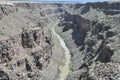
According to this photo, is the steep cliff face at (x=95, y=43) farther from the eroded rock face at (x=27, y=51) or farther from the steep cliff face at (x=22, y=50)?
the eroded rock face at (x=27, y=51)

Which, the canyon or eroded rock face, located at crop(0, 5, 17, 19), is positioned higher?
eroded rock face, located at crop(0, 5, 17, 19)

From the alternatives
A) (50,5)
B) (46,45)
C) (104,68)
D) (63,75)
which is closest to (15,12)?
(46,45)

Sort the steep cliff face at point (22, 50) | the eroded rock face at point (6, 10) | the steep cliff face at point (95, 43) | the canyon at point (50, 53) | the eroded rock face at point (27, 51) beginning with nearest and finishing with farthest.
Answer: the steep cliff face at point (95, 43), the canyon at point (50, 53), the steep cliff face at point (22, 50), the eroded rock face at point (27, 51), the eroded rock face at point (6, 10)

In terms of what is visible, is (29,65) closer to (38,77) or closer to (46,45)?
(38,77)

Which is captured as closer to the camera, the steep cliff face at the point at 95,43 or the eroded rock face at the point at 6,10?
the steep cliff face at the point at 95,43

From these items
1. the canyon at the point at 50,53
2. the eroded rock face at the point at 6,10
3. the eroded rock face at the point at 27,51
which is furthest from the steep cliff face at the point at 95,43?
the eroded rock face at the point at 6,10

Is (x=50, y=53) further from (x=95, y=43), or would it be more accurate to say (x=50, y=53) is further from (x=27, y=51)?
(x=27, y=51)

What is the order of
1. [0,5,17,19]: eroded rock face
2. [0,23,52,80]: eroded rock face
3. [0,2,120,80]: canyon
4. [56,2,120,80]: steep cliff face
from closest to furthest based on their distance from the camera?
[56,2,120,80]: steep cliff face, [0,2,120,80]: canyon, [0,23,52,80]: eroded rock face, [0,5,17,19]: eroded rock face

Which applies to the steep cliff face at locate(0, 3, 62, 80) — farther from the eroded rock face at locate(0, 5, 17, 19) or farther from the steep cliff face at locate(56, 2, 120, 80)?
the steep cliff face at locate(56, 2, 120, 80)

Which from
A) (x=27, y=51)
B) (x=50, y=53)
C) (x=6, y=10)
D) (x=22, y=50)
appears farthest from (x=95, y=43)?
(x=6, y=10)

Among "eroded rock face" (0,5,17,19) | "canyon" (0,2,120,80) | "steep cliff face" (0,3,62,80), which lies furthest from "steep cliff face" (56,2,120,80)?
"eroded rock face" (0,5,17,19)

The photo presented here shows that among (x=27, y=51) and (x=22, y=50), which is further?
(x=27, y=51)

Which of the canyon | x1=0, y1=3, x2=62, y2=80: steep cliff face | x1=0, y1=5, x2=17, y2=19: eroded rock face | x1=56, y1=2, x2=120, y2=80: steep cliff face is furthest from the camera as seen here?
x1=0, y1=5, x2=17, y2=19: eroded rock face
